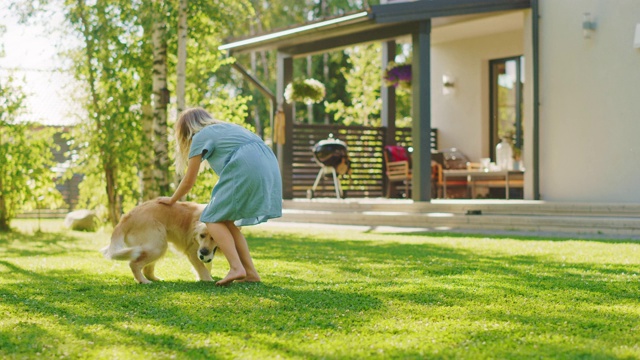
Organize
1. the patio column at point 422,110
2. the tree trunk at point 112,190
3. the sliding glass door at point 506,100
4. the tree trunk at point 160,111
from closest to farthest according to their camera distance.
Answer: the tree trunk at point 160,111 → the patio column at point 422,110 → the tree trunk at point 112,190 → the sliding glass door at point 506,100

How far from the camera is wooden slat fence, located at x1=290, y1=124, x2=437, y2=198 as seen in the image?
1708 centimetres

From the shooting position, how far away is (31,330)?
13.0ft

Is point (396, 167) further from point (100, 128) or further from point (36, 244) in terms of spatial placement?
point (36, 244)

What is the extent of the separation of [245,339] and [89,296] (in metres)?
1.86

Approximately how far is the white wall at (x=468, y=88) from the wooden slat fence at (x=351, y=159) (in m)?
0.55

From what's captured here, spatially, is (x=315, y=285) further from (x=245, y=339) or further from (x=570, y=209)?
(x=570, y=209)

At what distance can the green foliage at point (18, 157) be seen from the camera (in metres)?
14.2

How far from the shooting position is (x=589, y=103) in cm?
1264

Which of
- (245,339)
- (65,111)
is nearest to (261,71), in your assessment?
(65,111)

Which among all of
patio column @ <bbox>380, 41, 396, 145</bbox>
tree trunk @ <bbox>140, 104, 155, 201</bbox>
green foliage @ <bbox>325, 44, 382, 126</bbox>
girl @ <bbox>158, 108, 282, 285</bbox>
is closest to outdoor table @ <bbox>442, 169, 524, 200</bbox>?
patio column @ <bbox>380, 41, 396, 145</bbox>

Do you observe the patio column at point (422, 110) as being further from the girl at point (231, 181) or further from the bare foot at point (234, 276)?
the bare foot at point (234, 276)

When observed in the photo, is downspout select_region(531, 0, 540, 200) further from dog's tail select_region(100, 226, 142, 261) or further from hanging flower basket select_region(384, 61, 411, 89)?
dog's tail select_region(100, 226, 142, 261)

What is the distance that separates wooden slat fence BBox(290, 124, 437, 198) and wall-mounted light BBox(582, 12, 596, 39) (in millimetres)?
5419

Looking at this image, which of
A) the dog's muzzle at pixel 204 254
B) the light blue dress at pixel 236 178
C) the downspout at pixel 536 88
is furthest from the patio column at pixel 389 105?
the dog's muzzle at pixel 204 254
